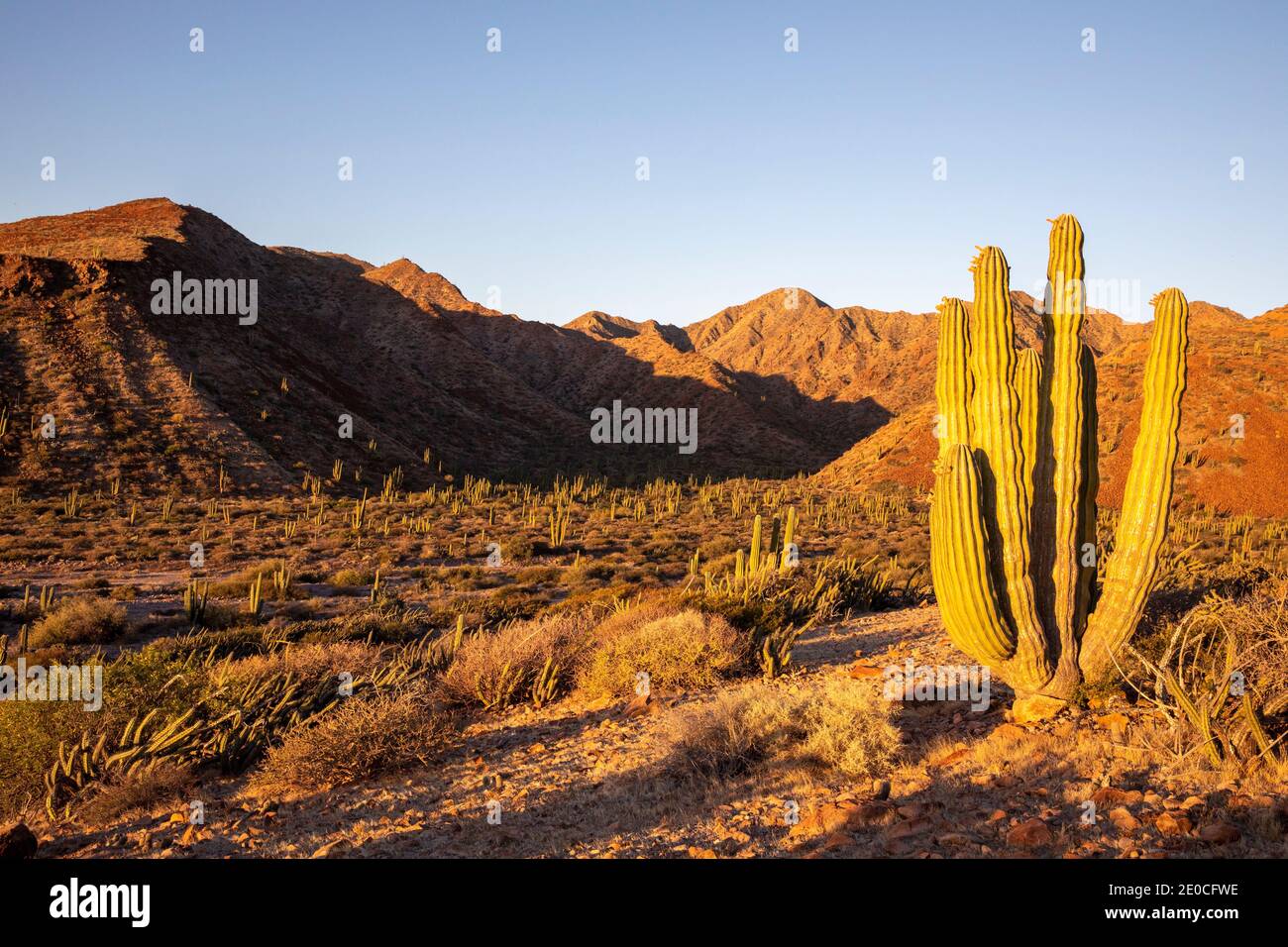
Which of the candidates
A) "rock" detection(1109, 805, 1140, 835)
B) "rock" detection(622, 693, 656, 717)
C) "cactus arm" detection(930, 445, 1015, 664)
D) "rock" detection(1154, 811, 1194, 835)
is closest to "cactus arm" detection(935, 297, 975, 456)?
"cactus arm" detection(930, 445, 1015, 664)

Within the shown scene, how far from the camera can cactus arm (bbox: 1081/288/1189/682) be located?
254 inches

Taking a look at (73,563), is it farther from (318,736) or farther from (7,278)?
(7,278)

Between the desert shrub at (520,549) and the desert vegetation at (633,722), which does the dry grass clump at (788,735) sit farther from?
the desert shrub at (520,549)

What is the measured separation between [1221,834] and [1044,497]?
3.20m

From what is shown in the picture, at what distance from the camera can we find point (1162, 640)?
7016mm

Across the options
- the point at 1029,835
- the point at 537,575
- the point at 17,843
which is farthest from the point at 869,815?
the point at 537,575

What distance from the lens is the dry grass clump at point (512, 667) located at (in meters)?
8.82

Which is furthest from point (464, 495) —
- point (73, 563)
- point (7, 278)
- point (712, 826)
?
point (712, 826)

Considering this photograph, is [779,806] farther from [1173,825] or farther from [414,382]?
[414,382]

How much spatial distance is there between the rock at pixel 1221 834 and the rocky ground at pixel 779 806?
0.01 m

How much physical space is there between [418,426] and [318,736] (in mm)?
48593

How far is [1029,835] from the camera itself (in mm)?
4277

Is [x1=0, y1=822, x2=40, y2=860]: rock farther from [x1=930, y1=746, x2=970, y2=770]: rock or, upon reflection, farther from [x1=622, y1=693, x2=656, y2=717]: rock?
Result: [x1=930, y1=746, x2=970, y2=770]: rock

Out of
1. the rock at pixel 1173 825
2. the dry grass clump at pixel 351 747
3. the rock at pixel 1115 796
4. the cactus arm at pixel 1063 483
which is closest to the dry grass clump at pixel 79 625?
the dry grass clump at pixel 351 747
